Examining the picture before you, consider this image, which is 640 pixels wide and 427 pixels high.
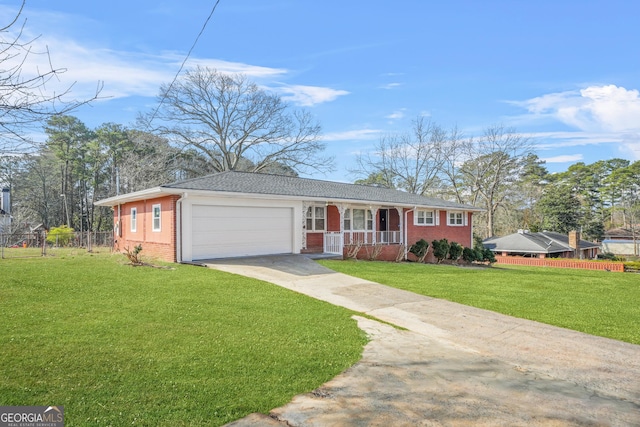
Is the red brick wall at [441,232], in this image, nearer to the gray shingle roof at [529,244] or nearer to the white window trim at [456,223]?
the white window trim at [456,223]

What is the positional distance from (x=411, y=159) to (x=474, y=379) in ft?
121

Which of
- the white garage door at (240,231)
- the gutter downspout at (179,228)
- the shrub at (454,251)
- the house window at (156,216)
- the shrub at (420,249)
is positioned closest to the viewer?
the gutter downspout at (179,228)

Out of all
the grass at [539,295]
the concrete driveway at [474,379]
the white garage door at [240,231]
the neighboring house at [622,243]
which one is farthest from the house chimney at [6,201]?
the neighboring house at [622,243]

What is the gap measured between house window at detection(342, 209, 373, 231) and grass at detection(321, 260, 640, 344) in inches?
220

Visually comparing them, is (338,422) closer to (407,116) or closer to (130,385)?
(130,385)

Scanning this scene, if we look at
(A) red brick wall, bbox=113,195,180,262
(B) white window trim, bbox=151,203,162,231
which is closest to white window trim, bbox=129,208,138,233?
(A) red brick wall, bbox=113,195,180,262

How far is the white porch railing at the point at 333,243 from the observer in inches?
676

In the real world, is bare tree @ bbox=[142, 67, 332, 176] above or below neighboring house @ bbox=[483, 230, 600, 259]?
above

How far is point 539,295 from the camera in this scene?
952cm

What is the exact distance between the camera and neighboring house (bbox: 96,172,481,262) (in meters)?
13.4

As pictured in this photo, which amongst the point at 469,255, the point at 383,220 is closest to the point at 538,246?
the point at 469,255

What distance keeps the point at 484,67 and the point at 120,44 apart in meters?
14.5

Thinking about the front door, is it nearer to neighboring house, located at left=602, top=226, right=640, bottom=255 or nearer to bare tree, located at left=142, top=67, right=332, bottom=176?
bare tree, located at left=142, top=67, right=332, bottom=176

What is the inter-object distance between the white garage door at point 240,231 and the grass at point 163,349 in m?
5.02
